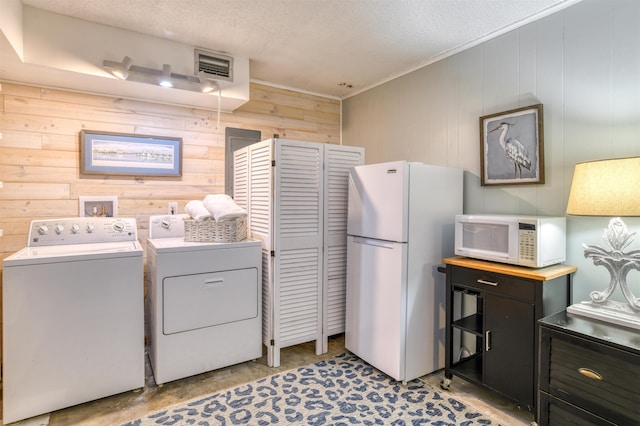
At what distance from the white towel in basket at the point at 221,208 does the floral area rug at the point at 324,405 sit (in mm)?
1148

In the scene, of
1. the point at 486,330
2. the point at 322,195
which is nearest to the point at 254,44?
the point at 322,195

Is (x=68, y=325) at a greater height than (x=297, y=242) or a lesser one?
A: lesser

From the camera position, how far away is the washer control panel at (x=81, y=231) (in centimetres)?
228

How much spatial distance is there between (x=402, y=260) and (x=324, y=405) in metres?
1.00

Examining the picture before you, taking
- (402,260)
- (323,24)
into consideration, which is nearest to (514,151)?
(402,260)

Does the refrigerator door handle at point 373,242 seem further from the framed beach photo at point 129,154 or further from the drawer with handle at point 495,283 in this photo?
the framed beach photo at point 129,154

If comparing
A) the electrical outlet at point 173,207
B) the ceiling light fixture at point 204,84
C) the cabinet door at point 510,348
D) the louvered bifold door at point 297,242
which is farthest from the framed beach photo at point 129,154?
the cabinet door at point 510,348

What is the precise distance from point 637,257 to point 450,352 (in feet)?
3.81

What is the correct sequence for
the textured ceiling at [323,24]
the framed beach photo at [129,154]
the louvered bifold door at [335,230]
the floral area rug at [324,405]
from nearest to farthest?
1. the floral area rug at [324,405]
2. the textured ceiling at [323,24]
3. the framed beach photo at [129,154]
4. the louvered bifold door at [335,230]

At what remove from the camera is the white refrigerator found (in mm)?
2264

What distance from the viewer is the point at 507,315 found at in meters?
1.96

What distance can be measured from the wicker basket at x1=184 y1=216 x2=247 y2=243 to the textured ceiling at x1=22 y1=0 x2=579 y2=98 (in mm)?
1331

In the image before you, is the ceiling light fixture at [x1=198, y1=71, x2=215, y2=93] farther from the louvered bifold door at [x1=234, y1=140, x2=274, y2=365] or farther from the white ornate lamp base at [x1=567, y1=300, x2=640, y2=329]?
the white ornate lamp base at [x1=567, y1=300, x2=640, y2=329]

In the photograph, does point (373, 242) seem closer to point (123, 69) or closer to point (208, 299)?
point (208, 299)
